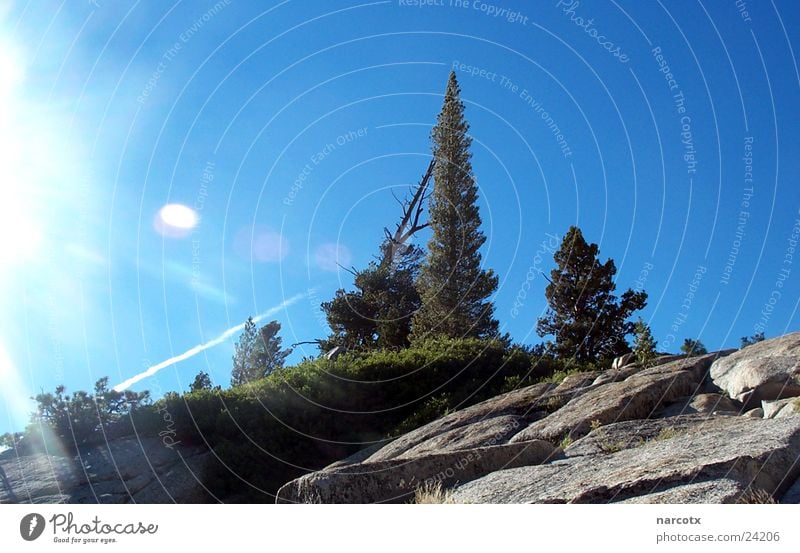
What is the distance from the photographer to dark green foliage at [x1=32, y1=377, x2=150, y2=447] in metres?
15.9

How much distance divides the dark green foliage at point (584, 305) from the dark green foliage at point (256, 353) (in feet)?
36.8

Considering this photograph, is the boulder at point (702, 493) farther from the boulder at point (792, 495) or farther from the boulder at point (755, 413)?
the boulder at point (755, 413)

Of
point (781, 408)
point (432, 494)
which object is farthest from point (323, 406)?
point (781, 408)

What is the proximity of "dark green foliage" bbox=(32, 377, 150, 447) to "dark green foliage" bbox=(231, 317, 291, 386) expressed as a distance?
849cm

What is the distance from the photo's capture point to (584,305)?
89.6 feet

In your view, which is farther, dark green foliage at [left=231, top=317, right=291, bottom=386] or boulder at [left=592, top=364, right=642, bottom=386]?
dark green foliage at [left=231, top=317, right=291, bottom=386]

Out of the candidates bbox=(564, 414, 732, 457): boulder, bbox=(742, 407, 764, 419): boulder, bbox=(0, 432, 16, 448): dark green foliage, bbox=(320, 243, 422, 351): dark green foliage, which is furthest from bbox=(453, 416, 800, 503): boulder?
bbox=(320, 243, 422, 351): dark green foliage

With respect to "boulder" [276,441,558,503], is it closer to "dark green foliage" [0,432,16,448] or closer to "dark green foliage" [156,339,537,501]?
"dark green foliage" [156,339,537,501]

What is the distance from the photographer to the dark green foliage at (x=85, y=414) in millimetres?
15852

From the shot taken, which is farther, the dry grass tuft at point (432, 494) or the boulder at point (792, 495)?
the dry grass tuft at point (432, 494)

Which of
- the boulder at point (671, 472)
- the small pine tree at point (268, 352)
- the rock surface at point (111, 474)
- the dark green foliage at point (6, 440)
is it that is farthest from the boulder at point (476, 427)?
A: the small pine tree at point (268, 352)

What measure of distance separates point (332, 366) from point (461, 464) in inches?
522

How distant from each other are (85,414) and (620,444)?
12628mm
